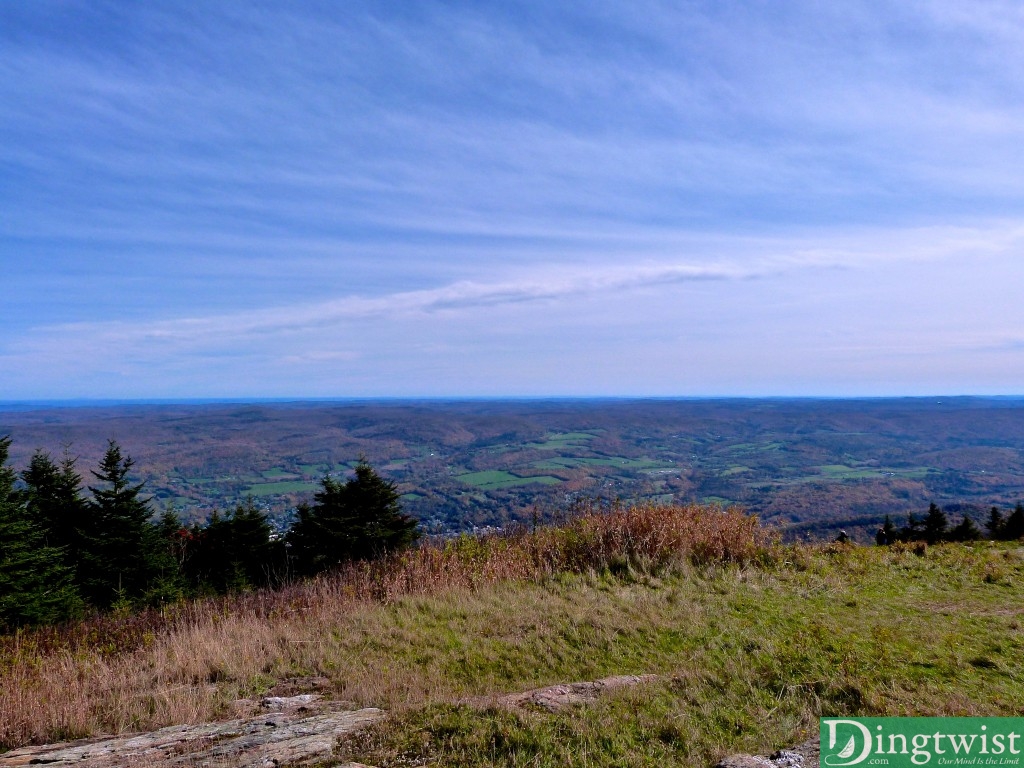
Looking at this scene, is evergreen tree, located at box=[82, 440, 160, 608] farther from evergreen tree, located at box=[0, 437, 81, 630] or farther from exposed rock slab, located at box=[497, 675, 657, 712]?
exposed rock slab, located at box=[497, 675, 657, 712]

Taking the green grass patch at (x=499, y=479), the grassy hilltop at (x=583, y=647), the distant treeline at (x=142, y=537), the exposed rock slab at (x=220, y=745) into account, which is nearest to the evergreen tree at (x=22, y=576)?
the distant treeline at (x=142, y=537)

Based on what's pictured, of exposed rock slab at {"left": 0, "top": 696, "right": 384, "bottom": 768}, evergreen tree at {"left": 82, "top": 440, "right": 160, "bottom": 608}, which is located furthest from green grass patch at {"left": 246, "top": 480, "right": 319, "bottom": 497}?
exposed rock slab at {"left": 0, "top": 696, "right": 384, "bottom": 768}

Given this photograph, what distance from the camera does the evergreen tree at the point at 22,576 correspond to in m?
13.7

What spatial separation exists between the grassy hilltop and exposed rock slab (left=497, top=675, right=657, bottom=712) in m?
0.15

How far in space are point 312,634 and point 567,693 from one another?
3.26 m

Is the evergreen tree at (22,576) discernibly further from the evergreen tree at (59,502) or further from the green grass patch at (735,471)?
the green grass patch at (735,471)

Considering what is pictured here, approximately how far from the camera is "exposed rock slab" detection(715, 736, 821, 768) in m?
3.77

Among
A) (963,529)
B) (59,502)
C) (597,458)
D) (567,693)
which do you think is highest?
(567,693)

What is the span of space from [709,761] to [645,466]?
10486cm

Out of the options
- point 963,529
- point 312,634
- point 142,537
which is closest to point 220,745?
point 312,634

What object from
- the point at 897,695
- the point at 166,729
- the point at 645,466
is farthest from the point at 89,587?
the point at 645,466

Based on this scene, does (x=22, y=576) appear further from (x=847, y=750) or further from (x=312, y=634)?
(x=847, y=750)

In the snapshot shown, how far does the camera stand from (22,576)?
14258 millimetres

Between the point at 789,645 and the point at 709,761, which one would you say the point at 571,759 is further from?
the point at 789,645
